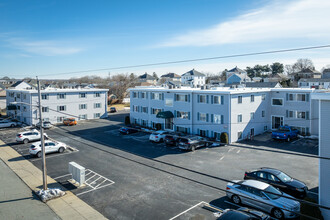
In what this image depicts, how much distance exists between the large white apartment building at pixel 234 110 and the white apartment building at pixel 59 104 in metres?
16.2

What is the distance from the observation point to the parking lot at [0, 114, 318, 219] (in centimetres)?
1464

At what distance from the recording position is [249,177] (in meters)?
17.2

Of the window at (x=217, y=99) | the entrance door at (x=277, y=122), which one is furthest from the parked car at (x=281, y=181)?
the entrance door at (x=277, y=122)

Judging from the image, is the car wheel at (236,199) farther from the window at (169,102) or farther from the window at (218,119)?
the window at (169,102)

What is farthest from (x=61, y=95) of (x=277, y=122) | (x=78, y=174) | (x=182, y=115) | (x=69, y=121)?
(x=277, y=122)

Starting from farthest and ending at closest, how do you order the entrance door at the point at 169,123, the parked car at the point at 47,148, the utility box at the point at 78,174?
1. the entrance door at the point at 169,123
2. the parked car at the point at 47,148
3. the utility box at the point at 78,174

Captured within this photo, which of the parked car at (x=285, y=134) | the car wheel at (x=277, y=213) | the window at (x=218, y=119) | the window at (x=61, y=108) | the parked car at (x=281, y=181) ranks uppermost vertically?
the window at (x=61, y=108)

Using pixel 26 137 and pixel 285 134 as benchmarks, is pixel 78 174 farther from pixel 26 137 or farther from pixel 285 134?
pixel 285 134

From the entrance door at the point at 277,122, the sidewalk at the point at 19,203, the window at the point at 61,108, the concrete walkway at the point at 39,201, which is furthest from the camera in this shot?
the window at the point at 61,108

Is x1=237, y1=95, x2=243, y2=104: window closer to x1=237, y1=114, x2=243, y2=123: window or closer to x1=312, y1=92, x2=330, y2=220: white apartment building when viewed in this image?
x1=237, y1=114, x2=243, y2=123: window

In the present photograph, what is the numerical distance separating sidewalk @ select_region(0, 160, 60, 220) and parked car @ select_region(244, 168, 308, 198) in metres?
12.8

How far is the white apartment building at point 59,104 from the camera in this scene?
44156 mm

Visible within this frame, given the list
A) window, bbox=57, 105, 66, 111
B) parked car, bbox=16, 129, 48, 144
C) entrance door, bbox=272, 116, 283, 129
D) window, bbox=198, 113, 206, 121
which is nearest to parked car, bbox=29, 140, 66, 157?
parked car, bbox=16, 129, 48, 144

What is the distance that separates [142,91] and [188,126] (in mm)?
12041
